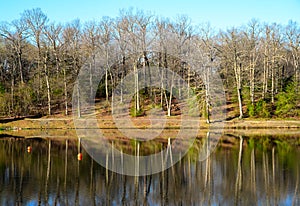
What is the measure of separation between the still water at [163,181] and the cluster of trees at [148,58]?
19.6 meters

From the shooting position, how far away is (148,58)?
46406mm

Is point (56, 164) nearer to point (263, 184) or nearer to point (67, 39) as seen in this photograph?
point (263, 184)

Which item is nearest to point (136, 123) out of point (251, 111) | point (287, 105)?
point (251, 111)

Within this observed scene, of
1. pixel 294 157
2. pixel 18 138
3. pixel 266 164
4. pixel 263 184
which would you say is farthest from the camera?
pixel 18 138

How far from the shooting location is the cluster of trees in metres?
41.4

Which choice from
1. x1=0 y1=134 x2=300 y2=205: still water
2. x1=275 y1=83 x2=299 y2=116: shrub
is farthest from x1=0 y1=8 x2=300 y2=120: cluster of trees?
x1=0 y1=134 x2=300 y2=205: still water

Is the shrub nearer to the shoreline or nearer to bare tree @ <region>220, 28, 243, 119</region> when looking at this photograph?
the shoreline

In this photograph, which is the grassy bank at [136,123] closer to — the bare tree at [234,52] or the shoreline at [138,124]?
the shoreline at [138,124]

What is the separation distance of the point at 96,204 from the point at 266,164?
32.6ft

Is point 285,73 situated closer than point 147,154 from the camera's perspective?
No

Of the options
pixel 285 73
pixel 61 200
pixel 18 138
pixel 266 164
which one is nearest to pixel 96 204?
pixel 61 200

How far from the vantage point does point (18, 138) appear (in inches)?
1239

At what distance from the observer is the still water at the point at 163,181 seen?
42.0ft

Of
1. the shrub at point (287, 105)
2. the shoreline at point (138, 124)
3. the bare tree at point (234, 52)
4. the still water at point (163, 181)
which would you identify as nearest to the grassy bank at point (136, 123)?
the shoreline at point (138, 124)
